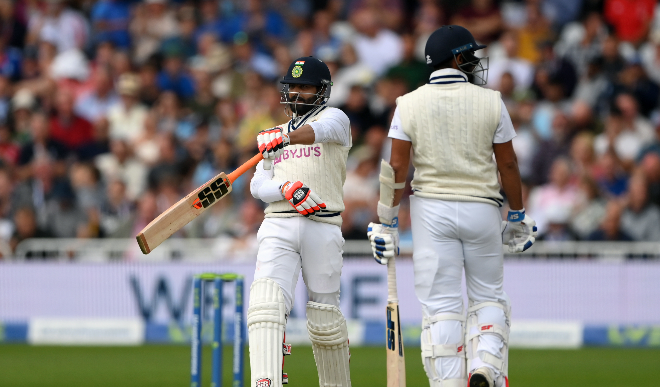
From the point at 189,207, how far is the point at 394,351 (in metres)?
1.39

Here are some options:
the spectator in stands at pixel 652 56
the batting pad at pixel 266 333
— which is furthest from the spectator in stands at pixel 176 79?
the batting pad at pixel 266 333

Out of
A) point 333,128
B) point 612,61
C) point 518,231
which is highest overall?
point 612,61

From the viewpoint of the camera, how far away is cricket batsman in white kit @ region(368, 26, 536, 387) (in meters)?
5.35

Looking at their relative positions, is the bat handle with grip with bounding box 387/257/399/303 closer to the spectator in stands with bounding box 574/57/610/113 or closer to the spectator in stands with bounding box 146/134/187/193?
the spectator in stands with bounding box 146/134/187/193

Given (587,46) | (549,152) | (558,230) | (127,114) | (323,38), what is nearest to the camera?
(558,230)

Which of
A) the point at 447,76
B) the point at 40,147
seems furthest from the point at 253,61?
the point at 447,76

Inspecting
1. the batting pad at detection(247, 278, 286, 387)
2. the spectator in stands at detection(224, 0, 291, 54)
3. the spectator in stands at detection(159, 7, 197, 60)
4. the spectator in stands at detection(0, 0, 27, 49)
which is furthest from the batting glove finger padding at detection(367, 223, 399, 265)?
the spectator in stands at detection(0, 0, 27, 49)

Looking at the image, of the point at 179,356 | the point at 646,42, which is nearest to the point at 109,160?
the point at 179,356

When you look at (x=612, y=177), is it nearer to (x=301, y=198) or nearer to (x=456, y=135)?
(x=456, y=135)

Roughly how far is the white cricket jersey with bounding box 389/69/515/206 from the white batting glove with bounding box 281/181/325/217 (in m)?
0.57

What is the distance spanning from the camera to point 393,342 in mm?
5586

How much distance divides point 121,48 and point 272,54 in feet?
7.41

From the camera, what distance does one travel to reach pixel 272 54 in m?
13.8

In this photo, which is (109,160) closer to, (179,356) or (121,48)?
(121,48)
